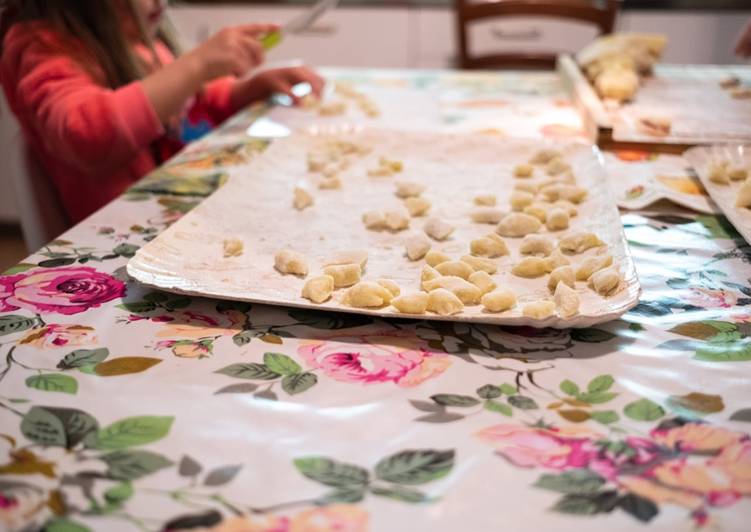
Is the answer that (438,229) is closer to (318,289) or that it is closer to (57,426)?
(318,289)

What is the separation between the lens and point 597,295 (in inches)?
24.1

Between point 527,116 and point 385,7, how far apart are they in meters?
1.45

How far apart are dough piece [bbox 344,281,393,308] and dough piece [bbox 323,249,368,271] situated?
0.22 feet

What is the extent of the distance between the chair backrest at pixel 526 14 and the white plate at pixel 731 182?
95 centimetres

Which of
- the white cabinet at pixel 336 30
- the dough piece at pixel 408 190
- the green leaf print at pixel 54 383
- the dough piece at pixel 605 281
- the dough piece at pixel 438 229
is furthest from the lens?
the white cabinet at pixel 336 30

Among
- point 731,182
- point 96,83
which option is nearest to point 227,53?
point 96,83

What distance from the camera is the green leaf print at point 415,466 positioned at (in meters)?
0.43

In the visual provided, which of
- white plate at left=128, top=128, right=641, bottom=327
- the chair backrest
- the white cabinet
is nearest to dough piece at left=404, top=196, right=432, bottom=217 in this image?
white plate at left=128, top=128, right=641, bottom=327

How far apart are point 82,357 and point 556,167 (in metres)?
0.60

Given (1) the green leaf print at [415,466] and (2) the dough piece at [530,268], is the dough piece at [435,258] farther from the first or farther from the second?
(1) the green leaf print at [415,466]

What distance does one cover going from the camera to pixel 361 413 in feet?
1.60

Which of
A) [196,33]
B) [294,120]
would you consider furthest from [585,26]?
[294,120]

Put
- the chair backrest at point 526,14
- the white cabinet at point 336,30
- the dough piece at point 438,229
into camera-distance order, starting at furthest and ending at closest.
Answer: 1. the white cabinet at point 336,30
2. the chair backrest at point 526,14
3. the dough piece at point 438,229

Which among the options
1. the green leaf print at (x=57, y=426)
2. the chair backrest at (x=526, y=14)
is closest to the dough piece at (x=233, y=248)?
the green leaf print at (x=57, y=426)
